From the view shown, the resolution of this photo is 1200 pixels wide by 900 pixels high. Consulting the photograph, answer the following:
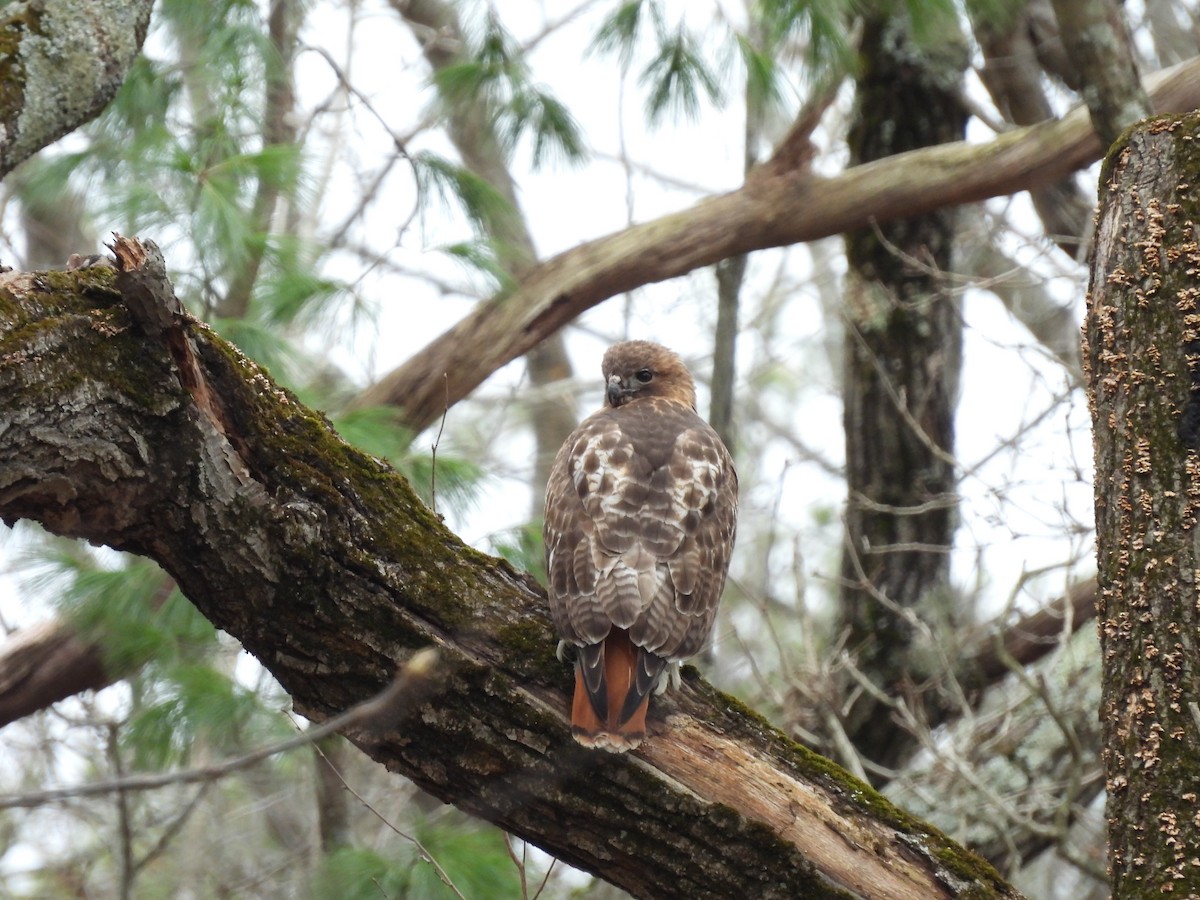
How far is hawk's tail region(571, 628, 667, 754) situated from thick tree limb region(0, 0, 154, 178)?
2198 millimetres

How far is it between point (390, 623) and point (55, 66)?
2148 mm

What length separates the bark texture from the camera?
2.80 m

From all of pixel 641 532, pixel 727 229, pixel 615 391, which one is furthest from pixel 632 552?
pixel 727 229

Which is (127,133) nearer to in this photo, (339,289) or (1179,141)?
(339,289)

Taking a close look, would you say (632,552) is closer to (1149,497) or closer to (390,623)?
(390,623)

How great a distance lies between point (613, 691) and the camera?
2992mm

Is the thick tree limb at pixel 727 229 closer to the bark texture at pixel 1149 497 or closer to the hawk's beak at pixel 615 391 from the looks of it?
the hawk's beak at pixel 615 391

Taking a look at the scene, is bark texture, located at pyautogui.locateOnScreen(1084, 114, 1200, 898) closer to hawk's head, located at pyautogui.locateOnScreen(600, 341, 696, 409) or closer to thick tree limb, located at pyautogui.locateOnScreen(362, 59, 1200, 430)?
hawk's head, located at pyautogui.locateOnScreen(600, 341, 696, 409)

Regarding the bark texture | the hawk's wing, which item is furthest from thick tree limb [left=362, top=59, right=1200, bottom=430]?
the bark texture

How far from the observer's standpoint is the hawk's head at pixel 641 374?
5043 mm

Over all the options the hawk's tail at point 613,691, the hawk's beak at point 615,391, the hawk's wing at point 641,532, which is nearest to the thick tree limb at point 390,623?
the hawk's tail at point 613,691

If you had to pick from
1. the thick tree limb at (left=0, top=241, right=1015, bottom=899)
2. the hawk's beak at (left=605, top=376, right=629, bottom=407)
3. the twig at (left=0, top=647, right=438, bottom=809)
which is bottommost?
the twig at (left=0, top=647, right=438, bottom=809)

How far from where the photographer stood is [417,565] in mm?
2945

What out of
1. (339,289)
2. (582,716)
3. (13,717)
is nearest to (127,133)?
(339,289)
